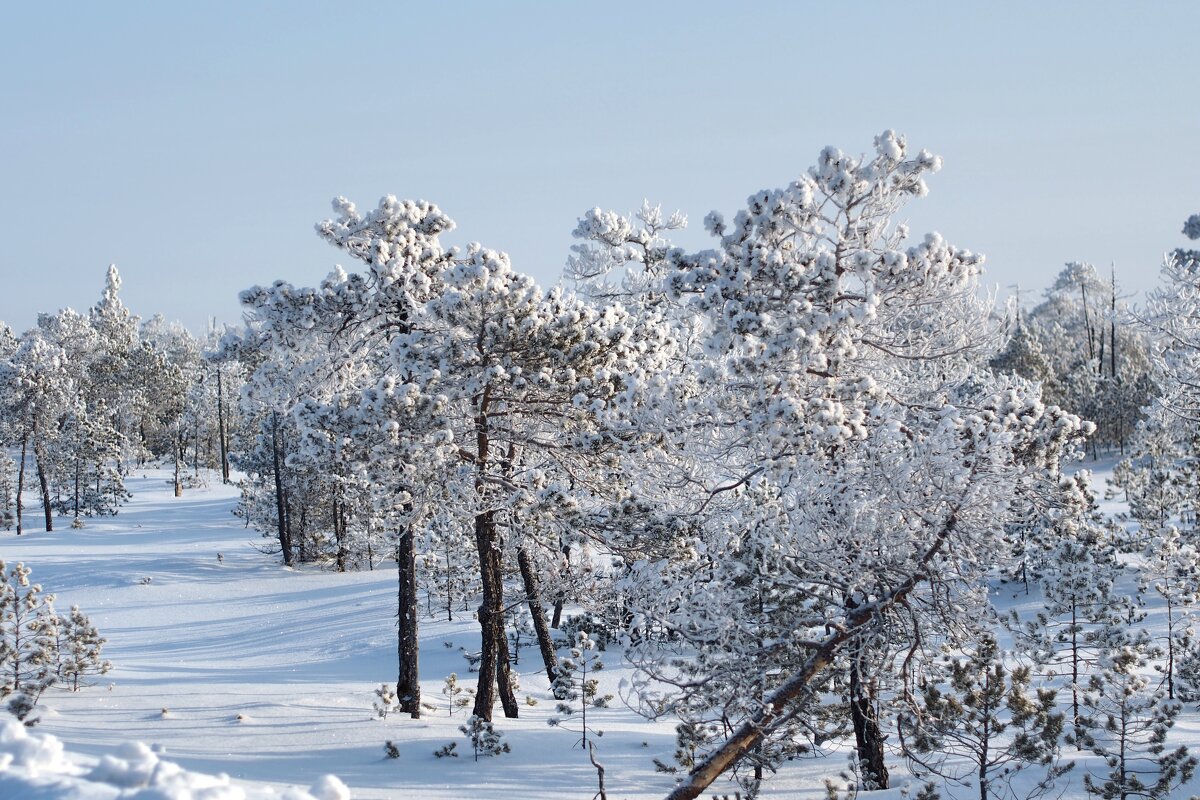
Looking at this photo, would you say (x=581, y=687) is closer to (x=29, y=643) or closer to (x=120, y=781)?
(x=29, y=643)

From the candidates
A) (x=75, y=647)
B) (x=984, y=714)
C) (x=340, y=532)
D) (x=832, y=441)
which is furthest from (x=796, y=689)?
(x=340, y=532)

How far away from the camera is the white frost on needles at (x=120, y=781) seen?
451 cm

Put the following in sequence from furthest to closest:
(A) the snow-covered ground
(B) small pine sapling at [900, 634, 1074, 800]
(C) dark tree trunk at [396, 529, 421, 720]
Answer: (C) dark tree trunk at [396, 529, 421, 720], (B) small pine sapling at [900, 634, 1074, 800], (A) the snow-covered ground

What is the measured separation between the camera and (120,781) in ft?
15.3

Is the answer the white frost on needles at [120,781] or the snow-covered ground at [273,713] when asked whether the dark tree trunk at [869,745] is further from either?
the white frost on needles at [120,781]

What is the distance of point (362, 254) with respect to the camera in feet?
43.9

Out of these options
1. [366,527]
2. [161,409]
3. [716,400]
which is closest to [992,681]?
[716,400]

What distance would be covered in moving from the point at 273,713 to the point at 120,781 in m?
10.0

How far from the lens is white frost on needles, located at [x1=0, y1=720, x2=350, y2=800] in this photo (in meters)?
4.51

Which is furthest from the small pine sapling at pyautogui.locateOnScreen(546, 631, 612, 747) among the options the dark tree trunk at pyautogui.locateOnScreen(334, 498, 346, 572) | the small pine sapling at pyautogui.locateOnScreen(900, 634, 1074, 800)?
the dark tree trunk at pyautogui.locateOnScreen(334, 498, 346, 572)

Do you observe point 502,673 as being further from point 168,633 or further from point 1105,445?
point 1105,445

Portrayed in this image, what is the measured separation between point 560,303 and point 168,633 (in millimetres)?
18475

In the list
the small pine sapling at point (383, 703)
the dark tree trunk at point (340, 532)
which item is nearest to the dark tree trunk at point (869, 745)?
the small pine sapling at point (383, 703)

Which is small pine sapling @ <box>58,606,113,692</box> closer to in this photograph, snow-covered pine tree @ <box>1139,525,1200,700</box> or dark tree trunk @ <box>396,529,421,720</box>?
dark tree trunk @ <box>396,529,421,720</box>
